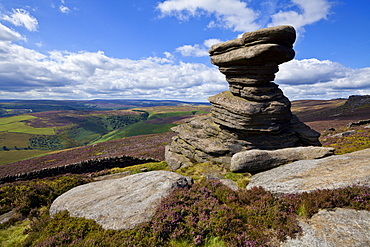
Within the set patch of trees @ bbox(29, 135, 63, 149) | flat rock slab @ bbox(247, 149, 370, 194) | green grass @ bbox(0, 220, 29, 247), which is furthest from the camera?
patch of trees @ bbox(29, 135, 63, 149)

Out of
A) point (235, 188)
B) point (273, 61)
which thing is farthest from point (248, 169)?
point (273, 61)

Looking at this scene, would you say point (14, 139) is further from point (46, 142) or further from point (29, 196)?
point (29, 196)

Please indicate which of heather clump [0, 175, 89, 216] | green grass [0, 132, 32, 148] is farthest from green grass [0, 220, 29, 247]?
green grass [0, 132, 32, 148]

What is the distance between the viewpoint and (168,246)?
7.74 metres

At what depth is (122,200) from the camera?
10898 mm

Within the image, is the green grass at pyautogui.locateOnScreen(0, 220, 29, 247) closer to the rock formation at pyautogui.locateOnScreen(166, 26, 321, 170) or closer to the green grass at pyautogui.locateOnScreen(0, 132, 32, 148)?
the rock formation at pyautogui.locateOnScreen(166, 26, 321, 170)

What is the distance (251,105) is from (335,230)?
14015 mm

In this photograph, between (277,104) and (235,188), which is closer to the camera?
(235,188)

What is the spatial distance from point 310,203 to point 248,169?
6.78m

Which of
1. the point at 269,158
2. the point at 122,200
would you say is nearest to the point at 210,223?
the point at 122,200

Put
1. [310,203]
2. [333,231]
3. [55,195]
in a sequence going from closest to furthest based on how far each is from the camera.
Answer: [333,231], [310,203], [55,195]

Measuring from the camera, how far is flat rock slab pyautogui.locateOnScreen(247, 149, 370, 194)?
10309mm

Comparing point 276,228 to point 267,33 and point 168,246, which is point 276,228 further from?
point 267,33

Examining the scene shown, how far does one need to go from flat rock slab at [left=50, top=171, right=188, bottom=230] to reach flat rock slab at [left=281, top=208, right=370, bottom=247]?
7.26m
